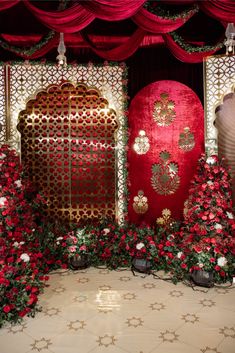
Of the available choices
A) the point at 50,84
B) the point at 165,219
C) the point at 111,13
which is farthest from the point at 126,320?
the point at 50,84

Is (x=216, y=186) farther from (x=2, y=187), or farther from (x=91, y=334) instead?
(x=2, y=187)

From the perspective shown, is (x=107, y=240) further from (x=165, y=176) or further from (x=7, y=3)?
(x=7, y=3)

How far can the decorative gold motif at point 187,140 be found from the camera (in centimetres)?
576

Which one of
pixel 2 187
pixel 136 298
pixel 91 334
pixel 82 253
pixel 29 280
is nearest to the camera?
pixel 91 334

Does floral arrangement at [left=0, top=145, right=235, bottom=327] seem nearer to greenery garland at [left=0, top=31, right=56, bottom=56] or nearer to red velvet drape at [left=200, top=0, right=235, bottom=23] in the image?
greenery garland at [left=0, top=31, right=56, bottom=56]

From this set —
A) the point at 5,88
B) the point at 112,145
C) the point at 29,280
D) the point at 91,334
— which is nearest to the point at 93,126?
the point at 112,145

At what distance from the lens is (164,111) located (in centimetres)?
580

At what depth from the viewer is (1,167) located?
4.86 meters

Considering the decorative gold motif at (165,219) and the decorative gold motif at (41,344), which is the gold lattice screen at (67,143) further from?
the decorative gold motif at (41,344)

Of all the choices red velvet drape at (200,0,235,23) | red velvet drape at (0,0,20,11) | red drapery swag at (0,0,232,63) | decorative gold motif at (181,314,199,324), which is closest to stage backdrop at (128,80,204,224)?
red drapery swag at (0,0,232,63)

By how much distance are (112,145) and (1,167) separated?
1.89 metres

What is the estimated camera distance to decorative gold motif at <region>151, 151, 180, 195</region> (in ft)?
19.1

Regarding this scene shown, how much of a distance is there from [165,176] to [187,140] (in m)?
0.68

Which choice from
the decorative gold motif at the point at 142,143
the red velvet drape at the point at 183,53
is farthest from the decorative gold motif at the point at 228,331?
the red velvet drape at the point at 183,53
